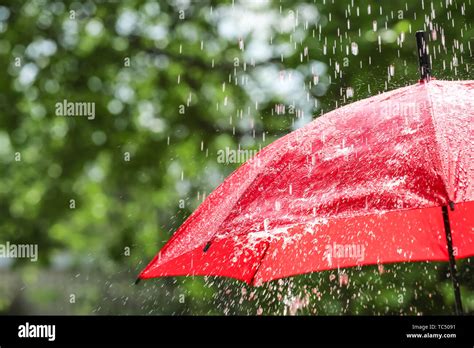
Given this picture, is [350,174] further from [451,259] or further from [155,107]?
[155,107]

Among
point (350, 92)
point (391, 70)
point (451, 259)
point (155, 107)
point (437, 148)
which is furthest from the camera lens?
point (155, 107)

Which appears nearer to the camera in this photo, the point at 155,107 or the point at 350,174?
the point at 350,174

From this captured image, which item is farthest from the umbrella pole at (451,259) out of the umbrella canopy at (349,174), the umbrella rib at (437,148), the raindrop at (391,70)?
the raindrop at (391,70)

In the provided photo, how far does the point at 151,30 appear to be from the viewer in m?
5.41

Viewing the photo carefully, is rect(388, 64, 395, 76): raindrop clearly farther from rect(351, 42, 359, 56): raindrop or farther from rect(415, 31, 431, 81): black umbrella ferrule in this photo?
rect(415, 31, 431, 81): black umbrella ferrule

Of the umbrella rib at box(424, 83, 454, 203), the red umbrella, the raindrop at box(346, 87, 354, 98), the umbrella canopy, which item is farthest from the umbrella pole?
the raindrop at box(346, 87, 354, 98)

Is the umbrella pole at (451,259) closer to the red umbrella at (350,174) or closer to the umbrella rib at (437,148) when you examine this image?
the red umbrella at (350,174)

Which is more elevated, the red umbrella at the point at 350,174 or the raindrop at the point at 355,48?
the raindrop at the point at 355,48

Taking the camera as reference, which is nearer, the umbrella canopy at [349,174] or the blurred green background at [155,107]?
the umbrella canopy at [349,174]

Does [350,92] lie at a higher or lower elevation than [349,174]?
higher

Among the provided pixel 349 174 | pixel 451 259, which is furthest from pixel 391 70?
pixel 349 174

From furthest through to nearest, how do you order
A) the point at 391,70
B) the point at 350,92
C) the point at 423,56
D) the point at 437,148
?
the point at 350,92, the point at 391,70, the point at 423,56, the point at 437,148
